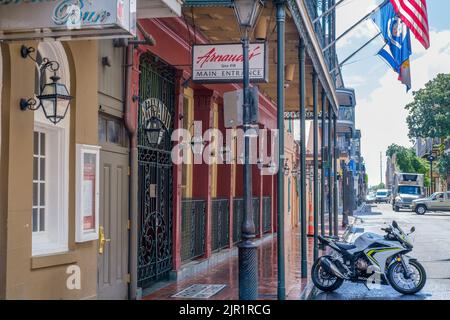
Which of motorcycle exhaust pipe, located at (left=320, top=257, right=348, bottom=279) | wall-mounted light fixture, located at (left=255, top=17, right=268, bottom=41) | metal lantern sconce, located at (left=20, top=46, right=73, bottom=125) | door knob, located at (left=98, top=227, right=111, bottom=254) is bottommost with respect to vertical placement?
motorcycle exhaust pipe, located at (left=320, top=257, right=348, bottom=279)

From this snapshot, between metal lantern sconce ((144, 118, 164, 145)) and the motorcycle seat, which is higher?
metal lantern sconce ((144, 118, 164, 145))

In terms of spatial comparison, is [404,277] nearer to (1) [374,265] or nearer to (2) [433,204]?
(1) [374,265]

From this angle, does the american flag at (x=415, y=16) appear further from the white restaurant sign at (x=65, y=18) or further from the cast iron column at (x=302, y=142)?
the white restaurant sign at (x=65, y=18)

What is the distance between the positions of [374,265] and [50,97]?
6627 mm

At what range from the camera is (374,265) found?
11.0 m

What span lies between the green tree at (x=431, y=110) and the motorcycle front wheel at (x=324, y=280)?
154 feet

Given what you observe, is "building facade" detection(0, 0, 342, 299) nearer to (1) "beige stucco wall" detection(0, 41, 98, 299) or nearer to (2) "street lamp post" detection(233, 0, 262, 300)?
(1) "beige stucco wall" detection(0, 41, 98, 299)

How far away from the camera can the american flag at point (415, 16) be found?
13742 mm

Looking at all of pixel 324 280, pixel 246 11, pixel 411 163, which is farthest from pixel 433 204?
pixel 411 163

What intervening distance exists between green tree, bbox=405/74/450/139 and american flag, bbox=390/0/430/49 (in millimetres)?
42811

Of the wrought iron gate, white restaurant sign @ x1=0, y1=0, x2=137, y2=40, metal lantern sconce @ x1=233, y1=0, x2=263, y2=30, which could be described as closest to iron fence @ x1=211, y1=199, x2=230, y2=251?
the wrought iron gate

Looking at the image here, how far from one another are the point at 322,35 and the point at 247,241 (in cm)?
853

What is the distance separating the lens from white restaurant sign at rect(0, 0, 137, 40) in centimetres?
574

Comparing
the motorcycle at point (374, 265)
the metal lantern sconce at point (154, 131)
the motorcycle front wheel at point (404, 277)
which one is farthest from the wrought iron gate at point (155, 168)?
the motorcycle front wheel at point (404, 277)
